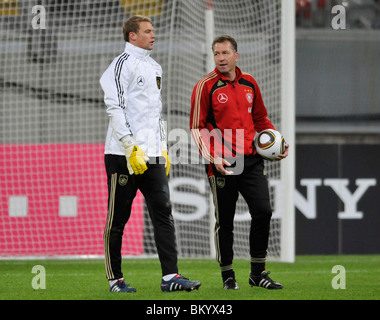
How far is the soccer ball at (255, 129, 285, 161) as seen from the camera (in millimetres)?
5645

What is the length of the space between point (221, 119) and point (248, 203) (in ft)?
2.03

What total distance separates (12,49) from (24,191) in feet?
6.48

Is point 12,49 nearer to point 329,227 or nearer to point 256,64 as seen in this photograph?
point 256,64

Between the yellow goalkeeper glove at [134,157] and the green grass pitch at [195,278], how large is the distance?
2.73ft

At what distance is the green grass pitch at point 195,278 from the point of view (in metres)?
5.27

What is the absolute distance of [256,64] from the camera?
32.5 ft

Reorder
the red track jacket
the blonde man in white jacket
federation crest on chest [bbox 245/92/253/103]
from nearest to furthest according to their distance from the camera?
the blonde man in white jacket, the red track jacket, federation crest on chest [bbox 245/92/253/103]

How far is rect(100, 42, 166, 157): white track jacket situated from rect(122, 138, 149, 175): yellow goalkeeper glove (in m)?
0.10

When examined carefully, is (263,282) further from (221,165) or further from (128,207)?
(128,207)

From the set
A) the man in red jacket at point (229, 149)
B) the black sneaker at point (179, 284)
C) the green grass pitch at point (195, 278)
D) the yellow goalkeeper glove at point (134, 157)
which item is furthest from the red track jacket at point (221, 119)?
the green grass pitch at point (195, 278)

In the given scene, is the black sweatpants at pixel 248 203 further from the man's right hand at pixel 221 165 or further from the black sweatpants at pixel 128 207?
the black sweatpants at pixel 128 207

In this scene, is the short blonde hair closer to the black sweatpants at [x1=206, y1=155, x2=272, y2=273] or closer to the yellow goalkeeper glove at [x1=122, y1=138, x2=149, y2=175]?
the yellow goalkeeper glove at [x1=122, y1=138, x2=149, y2=175]

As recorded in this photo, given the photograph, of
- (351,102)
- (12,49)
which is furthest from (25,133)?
(351,102)

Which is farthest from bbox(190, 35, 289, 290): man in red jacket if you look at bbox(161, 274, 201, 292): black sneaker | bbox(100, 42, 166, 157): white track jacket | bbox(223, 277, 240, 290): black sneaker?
bbox(161, 274, 201, 292): black sneaker
